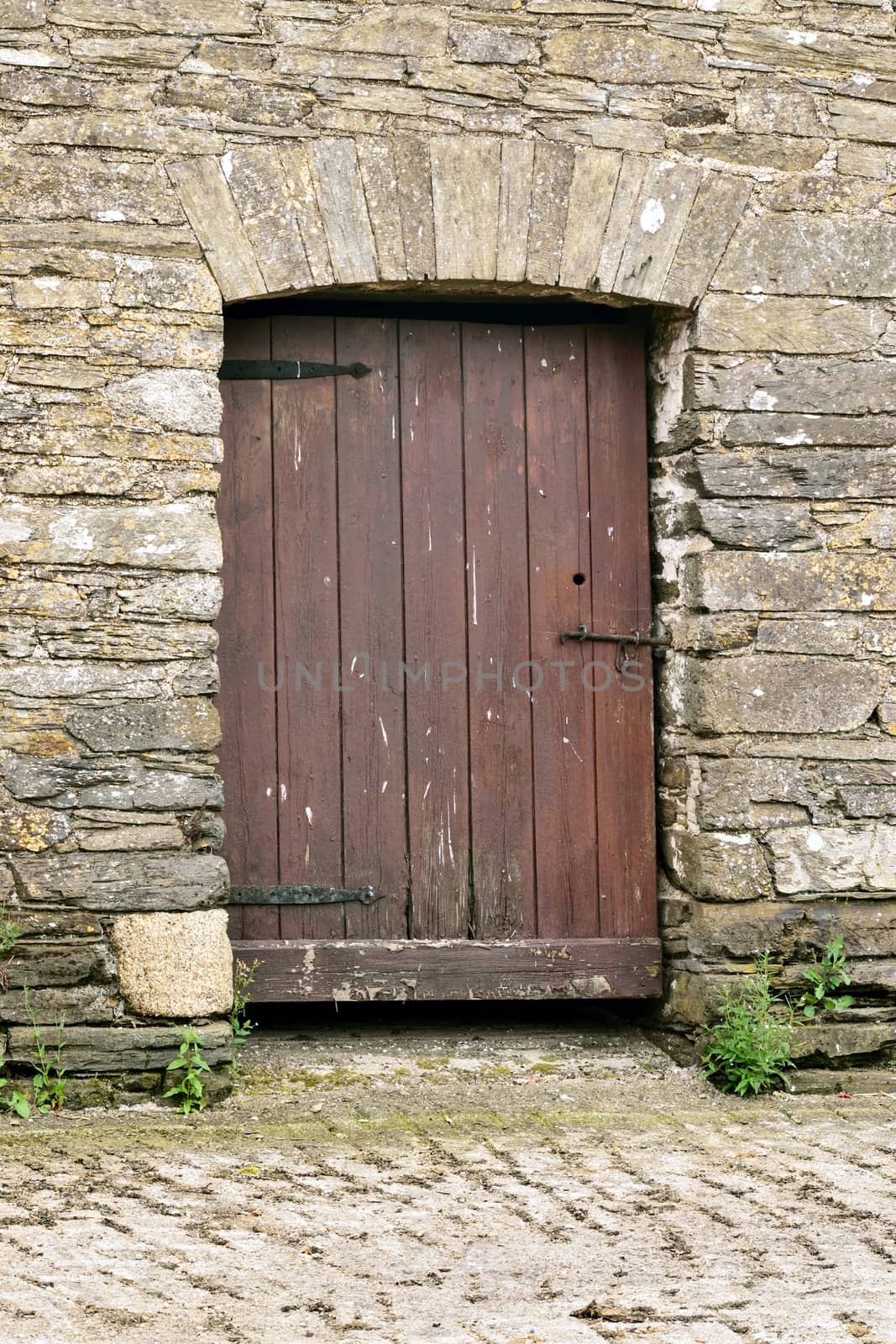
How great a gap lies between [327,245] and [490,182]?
1.62ft

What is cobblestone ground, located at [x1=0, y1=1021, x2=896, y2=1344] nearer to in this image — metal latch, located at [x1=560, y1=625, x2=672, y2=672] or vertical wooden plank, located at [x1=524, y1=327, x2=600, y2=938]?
vertical wooden plank, located at [x1=524, y1=327, x2=600, y2=938]

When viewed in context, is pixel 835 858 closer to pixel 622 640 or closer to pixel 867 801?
pixel 867 801

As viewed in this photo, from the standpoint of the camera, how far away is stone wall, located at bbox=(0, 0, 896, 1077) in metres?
3.56

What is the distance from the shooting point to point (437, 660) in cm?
402

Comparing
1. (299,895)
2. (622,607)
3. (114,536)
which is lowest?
(299,895)

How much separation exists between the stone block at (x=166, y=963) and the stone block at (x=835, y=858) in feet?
5.24

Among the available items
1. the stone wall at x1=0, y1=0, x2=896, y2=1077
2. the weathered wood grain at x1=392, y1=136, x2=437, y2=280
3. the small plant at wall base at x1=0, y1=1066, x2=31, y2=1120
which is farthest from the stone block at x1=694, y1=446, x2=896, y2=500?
the small plant at wall base at x1=0, y1=1066, x2=31, y2=1120

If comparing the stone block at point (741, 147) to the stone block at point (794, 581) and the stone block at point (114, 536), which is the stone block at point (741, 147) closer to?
the stone block at point (794, 581)

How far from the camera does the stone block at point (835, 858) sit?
3852 millimetres

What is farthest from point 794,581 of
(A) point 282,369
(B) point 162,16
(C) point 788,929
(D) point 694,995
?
(B) point 162,16

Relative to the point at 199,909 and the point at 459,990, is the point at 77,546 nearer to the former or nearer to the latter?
the point at 199,909

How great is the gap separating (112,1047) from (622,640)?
1832 mm

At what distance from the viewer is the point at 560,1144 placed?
3318 millimetres

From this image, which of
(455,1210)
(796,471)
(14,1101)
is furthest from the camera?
(796,471)
